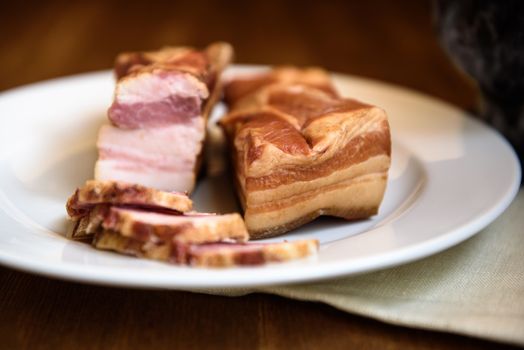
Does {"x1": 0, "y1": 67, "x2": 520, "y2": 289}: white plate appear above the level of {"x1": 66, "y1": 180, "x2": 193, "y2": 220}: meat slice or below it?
below

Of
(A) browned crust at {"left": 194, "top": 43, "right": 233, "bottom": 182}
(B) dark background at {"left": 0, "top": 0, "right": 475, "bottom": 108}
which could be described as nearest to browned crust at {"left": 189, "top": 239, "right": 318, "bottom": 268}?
(A) browned crust at {"left": 194, "top": 43, "right": 233, "bottom": 182}

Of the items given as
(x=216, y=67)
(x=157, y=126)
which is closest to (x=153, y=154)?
(x=157, y=126)

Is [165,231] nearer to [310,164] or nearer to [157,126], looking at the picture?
[310,164]

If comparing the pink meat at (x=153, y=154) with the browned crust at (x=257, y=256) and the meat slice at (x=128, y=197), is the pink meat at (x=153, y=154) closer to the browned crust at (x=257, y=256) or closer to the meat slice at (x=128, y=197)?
the meat slice at (x=128, y=197)

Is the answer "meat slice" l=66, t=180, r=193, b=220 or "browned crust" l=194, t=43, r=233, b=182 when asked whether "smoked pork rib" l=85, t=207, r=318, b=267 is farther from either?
"browned crust" l=194, t=43, r=233, b=182

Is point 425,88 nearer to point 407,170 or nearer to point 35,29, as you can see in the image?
point 407,170

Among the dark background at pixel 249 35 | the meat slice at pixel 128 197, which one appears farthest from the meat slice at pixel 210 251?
the dark background at pixel 249 35

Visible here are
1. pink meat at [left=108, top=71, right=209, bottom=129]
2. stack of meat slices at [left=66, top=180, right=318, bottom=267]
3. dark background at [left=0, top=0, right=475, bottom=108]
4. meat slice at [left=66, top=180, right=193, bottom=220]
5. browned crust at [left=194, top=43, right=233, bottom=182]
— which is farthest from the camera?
dark background at [left=0, top=0, right=475, bottom=108]

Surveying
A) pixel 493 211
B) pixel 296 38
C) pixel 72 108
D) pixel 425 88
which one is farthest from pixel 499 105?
pixel 296 38
